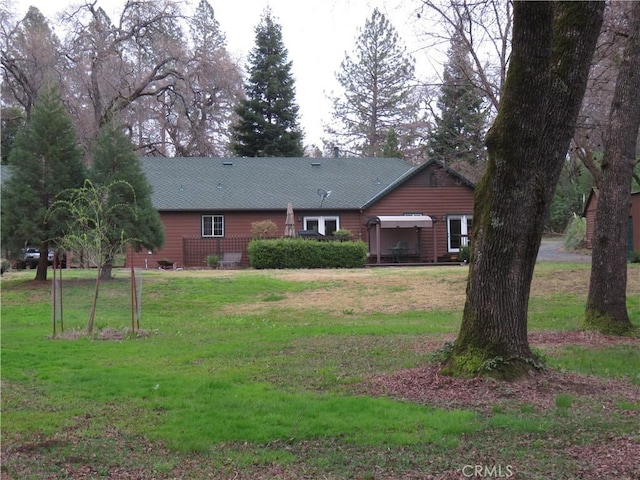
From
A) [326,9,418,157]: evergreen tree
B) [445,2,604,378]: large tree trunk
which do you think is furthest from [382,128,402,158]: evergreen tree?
[445,2,604,378]: large tree trunk

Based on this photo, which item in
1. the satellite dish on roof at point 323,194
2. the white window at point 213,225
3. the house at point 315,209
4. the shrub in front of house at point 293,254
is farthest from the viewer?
the satellite dish on roof at point 323,194

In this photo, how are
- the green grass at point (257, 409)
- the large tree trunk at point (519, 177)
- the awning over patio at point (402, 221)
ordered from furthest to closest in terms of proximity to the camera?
1. the awning over patio at point (402, 221)
2. the large tree trunk at point (519, 177)
3. the green grass at point (257, 409)

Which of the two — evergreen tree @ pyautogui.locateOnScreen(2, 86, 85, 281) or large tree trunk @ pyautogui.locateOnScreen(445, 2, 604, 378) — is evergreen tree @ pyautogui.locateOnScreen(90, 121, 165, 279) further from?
large tree trunk @ pyautogui.locateOnScreen(445, 2, 604, 378)

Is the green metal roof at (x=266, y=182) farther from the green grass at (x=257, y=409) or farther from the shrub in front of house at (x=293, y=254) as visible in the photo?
the green grass at (x=257, y=409)

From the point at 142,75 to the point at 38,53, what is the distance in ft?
17.7

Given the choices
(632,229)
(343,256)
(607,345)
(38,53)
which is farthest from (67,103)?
(607,345)

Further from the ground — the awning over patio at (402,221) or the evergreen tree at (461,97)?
the evergreen tree at (461,97)

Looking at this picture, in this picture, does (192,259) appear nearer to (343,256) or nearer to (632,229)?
(343,256)

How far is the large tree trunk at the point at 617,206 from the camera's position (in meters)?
9.81

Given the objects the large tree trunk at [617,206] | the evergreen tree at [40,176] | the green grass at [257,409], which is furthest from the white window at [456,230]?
the large tree trunk at [617,206]

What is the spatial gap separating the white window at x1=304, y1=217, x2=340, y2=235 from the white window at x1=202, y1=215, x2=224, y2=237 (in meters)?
3.82

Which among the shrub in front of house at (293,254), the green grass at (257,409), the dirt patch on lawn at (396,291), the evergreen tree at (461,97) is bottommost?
the green grass at (257,409)

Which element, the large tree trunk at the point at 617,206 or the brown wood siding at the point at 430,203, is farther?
the brown wood siding at the point at 430,203

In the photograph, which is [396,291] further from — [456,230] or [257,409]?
[456,230]
